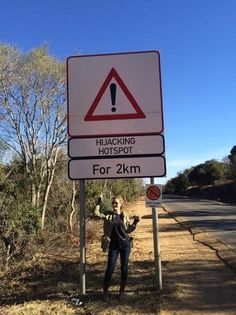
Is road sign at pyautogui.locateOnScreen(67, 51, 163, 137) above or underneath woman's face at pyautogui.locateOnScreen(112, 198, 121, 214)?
above

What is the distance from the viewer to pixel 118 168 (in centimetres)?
812

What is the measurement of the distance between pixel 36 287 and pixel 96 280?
1.09 m

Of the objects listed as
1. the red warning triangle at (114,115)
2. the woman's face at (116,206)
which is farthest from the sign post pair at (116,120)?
the woman's face at (116,206)

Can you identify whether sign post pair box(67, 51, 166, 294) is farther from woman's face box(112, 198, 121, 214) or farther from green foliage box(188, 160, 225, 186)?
green foliage box(188, 160, 225, 186)

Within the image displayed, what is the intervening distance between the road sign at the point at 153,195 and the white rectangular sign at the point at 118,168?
279 millimetres

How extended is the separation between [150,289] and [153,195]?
154 centimetres

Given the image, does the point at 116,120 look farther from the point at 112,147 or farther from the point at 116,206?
the point at 116,206

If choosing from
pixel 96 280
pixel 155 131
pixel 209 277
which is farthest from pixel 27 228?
pixel 155 131

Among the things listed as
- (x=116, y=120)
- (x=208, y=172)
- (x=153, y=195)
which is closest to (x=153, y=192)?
(x=153, y=195)

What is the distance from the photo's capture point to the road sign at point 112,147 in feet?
26.7

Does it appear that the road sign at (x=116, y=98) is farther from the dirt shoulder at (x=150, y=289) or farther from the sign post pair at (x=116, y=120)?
the dirt shoulder at (x=150, y=289)

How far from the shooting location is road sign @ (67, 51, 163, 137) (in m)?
8.14

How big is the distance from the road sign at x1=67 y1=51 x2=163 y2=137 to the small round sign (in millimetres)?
888

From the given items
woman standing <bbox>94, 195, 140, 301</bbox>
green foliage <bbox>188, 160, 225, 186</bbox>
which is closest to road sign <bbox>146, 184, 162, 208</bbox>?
woman standing <bbox>94, 195, 140, 301</bbox>
